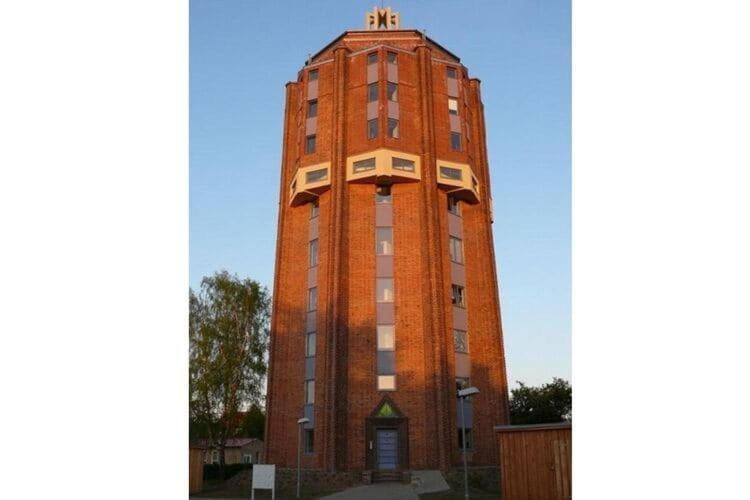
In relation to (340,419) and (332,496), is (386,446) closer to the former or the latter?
(340,419)

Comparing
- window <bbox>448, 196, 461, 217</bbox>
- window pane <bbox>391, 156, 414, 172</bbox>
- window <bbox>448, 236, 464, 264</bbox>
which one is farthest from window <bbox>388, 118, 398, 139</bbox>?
window <bbox>448, 236, 464, 264</bbox>

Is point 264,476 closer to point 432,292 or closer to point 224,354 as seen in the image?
point 432,292

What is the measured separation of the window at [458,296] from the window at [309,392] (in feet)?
31.3

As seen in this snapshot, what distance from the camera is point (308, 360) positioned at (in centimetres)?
3494

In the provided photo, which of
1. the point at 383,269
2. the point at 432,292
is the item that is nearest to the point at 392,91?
the point at 383,269

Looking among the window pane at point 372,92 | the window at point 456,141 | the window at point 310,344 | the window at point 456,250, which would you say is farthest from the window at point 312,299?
the window at point 456,141

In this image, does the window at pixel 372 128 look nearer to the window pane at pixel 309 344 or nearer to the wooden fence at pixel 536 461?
the window pane at pixel 309 344

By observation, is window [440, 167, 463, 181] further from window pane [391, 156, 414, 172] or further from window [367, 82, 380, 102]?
window [367, 82, 380, 102]

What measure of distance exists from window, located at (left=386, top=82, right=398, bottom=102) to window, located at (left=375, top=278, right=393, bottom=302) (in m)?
11.5

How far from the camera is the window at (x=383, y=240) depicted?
3503 centimetres

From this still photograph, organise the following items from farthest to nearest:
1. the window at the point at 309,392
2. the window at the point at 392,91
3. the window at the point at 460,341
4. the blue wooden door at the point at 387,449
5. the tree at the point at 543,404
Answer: the tree at the point at 543,404 < the window at the point at 392,91 < the window at the point at 460,341 < the window at the point at 309,392 < the blue wooden door at the point at 387,449

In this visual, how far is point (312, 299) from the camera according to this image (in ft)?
118

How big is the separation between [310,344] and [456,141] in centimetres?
1557

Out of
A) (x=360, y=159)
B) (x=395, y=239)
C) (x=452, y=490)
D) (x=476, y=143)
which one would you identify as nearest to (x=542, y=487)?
(x=452, y=490)
